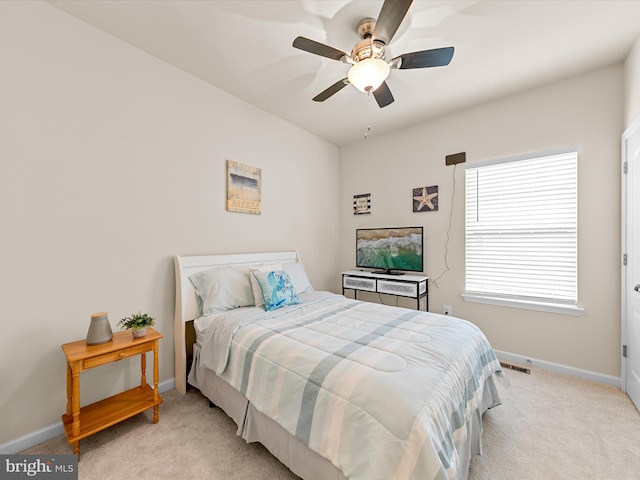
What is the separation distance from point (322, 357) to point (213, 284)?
1.33m

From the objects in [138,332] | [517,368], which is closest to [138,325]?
[138,332]

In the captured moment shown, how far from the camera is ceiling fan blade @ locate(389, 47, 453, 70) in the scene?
1686 mm

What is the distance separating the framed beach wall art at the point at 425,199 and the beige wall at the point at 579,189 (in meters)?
0.07

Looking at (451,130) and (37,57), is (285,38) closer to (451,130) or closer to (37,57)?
(37,57)

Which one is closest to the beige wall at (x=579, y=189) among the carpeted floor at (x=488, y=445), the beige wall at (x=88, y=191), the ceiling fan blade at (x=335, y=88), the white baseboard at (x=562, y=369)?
the white baseboard at (x=562, y=369)

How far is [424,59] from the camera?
1771 mm

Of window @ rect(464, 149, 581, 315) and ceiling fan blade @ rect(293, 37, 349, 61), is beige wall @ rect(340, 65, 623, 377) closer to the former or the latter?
window @ rect(464, 149, 581, 315)

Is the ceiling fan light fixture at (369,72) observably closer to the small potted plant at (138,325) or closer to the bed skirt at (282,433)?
the bed skirt at (282,433)

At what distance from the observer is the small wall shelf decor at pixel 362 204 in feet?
13.2

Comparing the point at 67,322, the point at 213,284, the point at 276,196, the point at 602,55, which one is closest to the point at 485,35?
the point at 602,55

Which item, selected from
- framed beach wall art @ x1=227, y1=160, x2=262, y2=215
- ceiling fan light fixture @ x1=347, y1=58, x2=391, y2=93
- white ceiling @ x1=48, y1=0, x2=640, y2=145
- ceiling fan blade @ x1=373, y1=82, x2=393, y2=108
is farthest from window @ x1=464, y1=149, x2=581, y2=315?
framed beach wall art @ x1=227, y1=160, x2=262, y2=215

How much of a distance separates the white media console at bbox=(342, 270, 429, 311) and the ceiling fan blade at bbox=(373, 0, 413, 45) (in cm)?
244

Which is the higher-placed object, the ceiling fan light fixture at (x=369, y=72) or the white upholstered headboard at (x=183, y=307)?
the ceiling fan light fixture at (x=369, y=72)

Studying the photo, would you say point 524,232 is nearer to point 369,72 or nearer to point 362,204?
point 362,204
